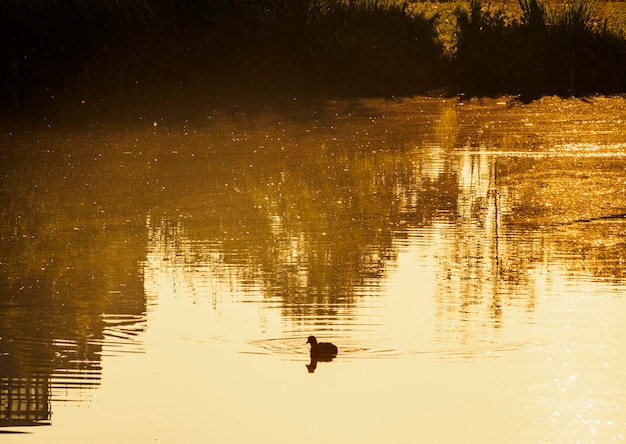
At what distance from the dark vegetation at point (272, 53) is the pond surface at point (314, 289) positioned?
507cm

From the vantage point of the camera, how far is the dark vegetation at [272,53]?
23.0m

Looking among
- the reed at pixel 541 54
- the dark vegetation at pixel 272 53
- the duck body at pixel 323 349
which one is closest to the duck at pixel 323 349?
the duck body at pixel 323 349

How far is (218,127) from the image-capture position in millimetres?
19297

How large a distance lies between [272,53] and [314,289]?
13765mm

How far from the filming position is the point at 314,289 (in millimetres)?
10039

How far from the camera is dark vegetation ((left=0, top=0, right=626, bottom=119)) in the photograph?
75.3 feet

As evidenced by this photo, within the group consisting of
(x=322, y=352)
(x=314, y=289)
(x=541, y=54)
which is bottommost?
(x=322, y=352)

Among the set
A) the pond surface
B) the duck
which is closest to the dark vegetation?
the pond surface

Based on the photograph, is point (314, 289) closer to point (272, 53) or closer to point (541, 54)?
point (272, 53)

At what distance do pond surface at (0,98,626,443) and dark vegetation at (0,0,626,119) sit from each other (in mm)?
5073

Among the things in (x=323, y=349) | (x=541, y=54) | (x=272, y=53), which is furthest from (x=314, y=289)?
(x=541, y=54)

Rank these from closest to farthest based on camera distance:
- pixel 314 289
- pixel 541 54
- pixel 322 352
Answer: pixel 322 352 < pixel 314 289 < pixel 541 54

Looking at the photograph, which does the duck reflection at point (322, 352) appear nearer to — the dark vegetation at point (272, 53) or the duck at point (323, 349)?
the duck at point (323, 349)

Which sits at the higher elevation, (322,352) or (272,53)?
(272,53)
